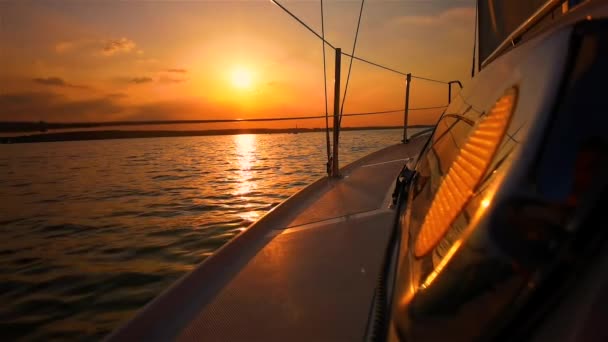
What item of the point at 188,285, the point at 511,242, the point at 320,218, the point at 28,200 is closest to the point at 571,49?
the point at 511,242

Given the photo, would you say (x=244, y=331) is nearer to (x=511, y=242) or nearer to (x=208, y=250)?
(x=511, y=242)

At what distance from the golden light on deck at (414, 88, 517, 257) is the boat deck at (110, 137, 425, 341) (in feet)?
1.52

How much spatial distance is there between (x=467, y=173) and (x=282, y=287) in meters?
0.86

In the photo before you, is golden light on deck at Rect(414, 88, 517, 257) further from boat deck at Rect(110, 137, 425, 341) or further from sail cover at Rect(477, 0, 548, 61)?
sail cover at Rect(477, 0, 548, 61)

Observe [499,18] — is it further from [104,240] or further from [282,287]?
[104,240]

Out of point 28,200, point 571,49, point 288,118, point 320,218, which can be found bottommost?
point 28,200

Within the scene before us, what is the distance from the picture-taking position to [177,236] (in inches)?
152

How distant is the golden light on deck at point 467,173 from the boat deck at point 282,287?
0.46 meters

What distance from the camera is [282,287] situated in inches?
50.6

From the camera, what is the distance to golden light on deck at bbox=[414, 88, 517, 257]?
548mm

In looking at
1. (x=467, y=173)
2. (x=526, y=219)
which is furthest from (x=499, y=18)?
(x=526, y=219)

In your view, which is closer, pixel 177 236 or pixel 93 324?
pixel 93 324

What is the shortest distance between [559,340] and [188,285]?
1211 mm

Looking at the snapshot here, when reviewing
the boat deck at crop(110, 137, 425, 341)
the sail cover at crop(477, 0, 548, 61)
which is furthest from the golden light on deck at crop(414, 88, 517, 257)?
the sail cover at crop(477, 0, 548, 61)
